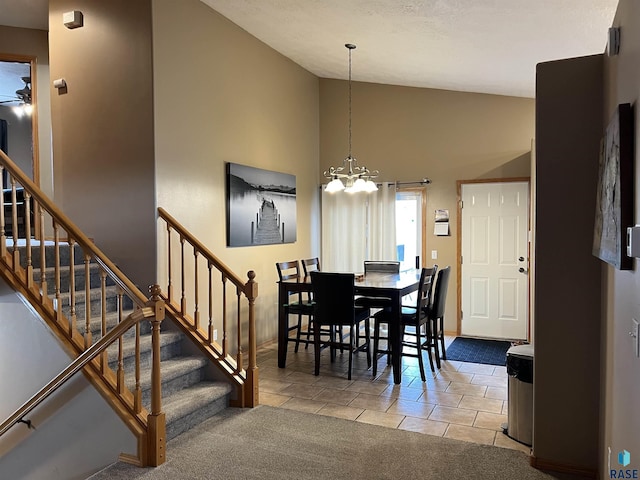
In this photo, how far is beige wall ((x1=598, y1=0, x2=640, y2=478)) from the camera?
1.69 m

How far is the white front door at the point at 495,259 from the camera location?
6168 mm

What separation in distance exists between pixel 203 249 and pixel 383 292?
167 cm

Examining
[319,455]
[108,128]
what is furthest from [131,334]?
[108,128]

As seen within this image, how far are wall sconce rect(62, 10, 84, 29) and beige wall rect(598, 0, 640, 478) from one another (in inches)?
165

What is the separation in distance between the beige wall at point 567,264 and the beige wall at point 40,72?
15.7ft

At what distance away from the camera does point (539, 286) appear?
9.45 feet

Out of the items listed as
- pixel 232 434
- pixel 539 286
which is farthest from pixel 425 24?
pixel 232 434

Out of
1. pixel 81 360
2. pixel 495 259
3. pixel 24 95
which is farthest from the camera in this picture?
pixel 495 259

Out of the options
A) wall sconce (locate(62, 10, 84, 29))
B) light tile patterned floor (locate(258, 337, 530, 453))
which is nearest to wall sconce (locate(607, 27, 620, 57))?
light tile patterned floor (locate(258, 337, 530, 453))

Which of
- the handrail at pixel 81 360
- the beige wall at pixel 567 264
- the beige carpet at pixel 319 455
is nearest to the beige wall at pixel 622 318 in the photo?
the beige wall at pixel 567 264

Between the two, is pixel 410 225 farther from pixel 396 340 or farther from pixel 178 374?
pixel 178 374

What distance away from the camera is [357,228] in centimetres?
693

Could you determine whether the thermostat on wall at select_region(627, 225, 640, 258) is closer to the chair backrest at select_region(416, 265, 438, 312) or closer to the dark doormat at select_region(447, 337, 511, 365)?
A: the chair backrest at select_region(416, 265, 438, 312)

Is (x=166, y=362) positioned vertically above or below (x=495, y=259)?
below
